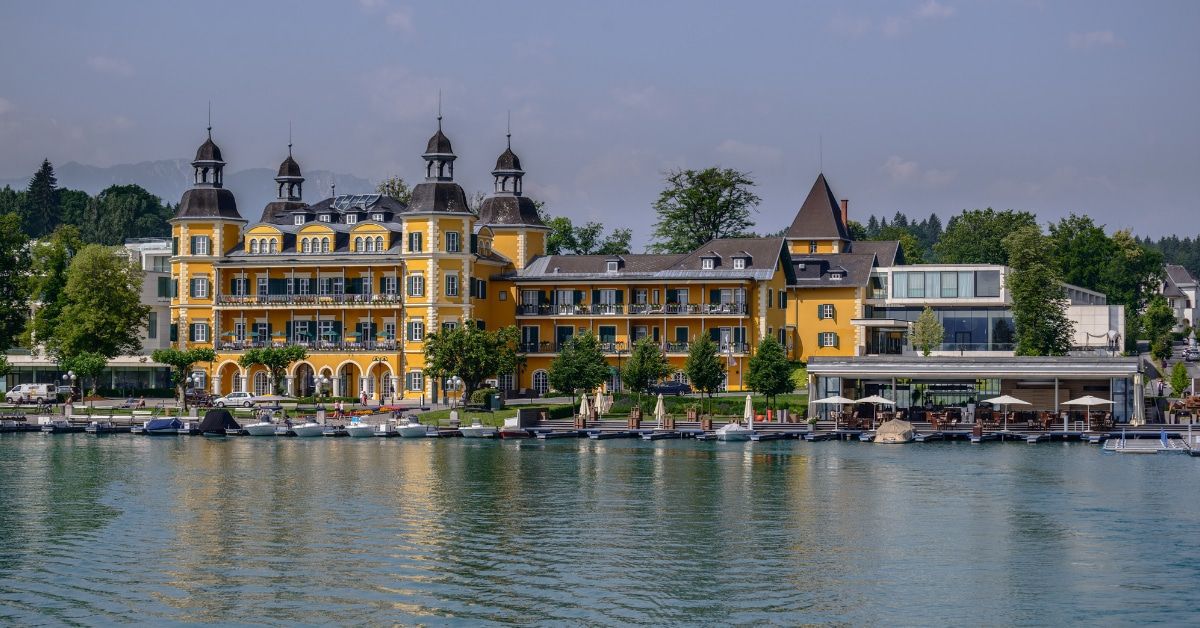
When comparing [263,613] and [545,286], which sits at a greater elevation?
[545,286]

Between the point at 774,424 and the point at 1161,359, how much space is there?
6320 cm

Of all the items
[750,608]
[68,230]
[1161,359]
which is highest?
[68,230]

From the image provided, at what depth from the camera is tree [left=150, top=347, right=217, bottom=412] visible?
317 ft

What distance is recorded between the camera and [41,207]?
180875mm

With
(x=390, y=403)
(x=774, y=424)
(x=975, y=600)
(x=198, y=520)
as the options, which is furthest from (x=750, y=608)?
(x=390, y=403)

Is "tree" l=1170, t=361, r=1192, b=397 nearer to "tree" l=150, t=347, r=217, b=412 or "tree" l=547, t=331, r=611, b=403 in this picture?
"tree" l=547, t=331, r=611, b=403

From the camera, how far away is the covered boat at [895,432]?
7844cm

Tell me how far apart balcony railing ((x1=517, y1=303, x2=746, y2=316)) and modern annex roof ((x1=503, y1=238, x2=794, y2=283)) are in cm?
170

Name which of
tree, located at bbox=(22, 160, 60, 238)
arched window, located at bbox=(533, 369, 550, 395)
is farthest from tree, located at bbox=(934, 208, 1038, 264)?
tree, located at bbox=(22, 160, 60, 238)

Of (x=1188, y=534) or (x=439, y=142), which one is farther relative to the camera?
(x=439, y=142)

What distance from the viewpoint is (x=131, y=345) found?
348ft

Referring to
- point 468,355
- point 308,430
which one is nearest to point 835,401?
point 468,355

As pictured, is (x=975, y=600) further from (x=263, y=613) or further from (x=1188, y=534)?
(x=263, y=613)

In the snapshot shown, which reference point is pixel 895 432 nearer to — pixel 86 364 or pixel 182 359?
pixel 182 359
